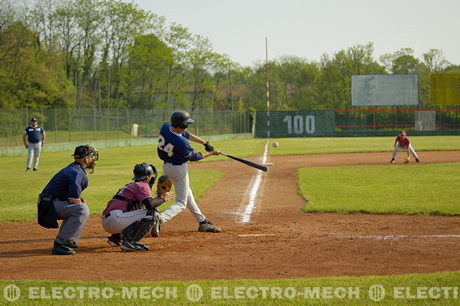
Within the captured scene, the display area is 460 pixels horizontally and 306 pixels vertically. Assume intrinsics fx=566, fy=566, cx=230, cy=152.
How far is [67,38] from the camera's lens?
2496 inches

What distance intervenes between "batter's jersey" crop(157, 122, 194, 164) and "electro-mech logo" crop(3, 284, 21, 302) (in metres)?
3.40

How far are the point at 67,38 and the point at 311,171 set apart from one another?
50246 millimetres

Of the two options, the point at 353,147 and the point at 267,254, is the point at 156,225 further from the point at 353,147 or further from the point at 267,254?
the point at 353,147

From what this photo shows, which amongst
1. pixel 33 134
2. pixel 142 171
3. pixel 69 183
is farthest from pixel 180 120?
pixel 33 134

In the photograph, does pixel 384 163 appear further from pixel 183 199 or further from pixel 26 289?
pixel 26 289

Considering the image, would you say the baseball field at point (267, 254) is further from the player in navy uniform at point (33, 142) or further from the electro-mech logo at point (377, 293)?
the player in navy uniform at point (33, 142)

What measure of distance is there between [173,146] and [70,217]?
1.85 m

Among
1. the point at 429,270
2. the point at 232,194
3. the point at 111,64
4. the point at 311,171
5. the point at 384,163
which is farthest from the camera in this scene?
the point at 111,64

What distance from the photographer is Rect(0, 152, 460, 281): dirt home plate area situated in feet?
20.6

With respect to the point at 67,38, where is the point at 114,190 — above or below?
below

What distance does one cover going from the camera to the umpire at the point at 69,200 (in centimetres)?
736

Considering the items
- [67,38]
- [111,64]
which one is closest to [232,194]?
[67,38]

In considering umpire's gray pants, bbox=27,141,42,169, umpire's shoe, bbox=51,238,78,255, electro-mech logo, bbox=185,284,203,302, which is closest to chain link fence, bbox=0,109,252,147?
umpire's gray pants, bbox=27,141,42,169

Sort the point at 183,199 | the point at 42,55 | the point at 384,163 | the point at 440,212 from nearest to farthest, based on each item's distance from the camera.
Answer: the point at 183,199, the point at 440,212, the point at 384,163, the point at 42,55
